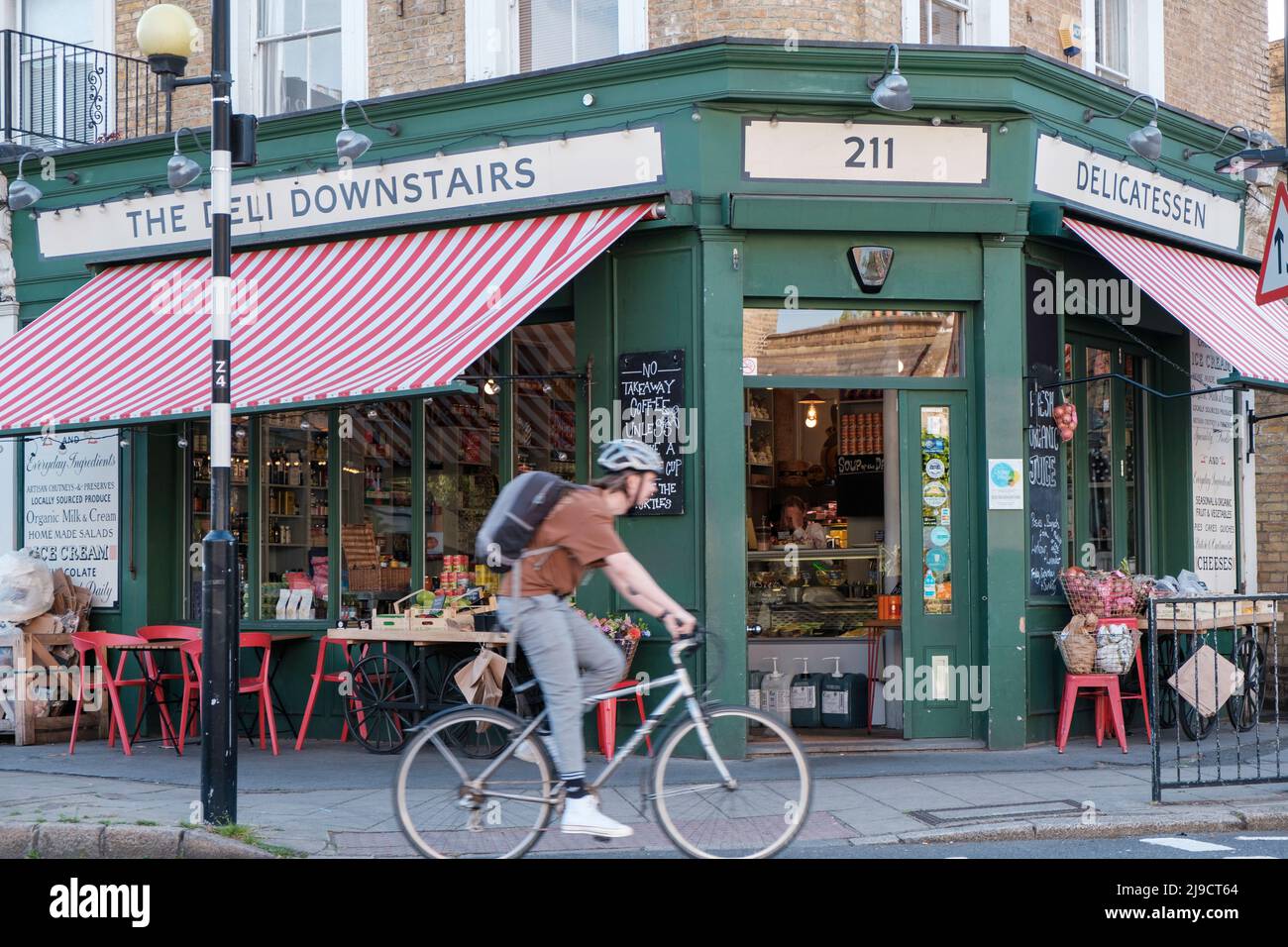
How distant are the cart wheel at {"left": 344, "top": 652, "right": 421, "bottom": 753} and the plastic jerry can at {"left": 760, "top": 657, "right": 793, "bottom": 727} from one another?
281 cm

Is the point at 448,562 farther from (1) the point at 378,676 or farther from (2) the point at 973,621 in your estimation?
(2) the point at 973,621

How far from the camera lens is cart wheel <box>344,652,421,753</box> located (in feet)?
38.1

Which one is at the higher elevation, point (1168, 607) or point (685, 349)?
point (685, 349)

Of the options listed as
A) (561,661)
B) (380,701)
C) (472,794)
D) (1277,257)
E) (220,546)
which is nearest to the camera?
(561,661)

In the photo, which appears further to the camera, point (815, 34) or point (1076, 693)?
point (1076, 693)

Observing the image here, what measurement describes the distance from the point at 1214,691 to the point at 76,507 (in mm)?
9595

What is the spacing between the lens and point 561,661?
6.89 m

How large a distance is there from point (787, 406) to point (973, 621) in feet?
7.46

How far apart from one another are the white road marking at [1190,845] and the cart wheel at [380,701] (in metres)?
5.69

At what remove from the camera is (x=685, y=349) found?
36.7 ft

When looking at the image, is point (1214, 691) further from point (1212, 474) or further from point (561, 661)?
point (561, 661)

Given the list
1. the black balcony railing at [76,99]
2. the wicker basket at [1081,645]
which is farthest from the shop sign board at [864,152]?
the black balcony railing at [76,99]

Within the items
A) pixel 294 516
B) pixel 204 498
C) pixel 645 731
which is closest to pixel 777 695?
pixel 294 516

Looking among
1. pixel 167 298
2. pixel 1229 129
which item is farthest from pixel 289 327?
pixel 1229 129
